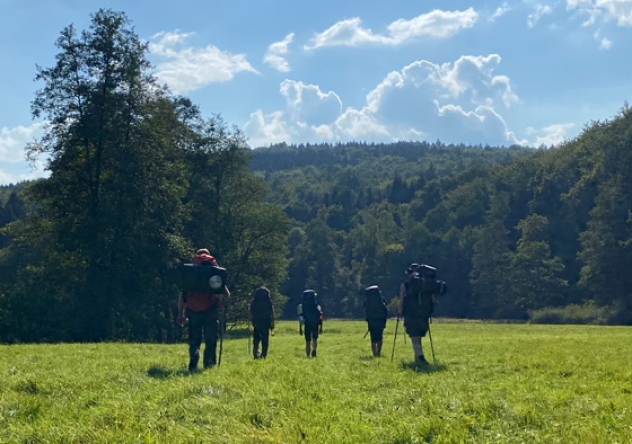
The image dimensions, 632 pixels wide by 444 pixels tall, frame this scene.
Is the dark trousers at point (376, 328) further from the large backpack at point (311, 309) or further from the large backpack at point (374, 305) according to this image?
the large backpack at point (311, 309)

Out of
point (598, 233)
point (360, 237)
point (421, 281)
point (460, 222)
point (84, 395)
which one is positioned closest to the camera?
point (84, 395)

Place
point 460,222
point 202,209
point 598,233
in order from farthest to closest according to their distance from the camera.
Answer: point 460,222, point 598,233, point 202,209

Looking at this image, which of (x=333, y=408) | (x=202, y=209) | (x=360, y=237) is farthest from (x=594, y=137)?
(x=333, y=408)

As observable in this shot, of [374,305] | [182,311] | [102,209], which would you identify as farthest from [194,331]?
[102,209]

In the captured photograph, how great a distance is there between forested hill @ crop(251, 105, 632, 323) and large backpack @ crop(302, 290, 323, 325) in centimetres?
5249

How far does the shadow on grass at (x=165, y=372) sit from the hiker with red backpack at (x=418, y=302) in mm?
5184

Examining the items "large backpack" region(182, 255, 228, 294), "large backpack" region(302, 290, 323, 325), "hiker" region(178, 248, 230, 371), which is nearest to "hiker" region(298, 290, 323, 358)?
"large backpack" region(302, 290, 323, 325)

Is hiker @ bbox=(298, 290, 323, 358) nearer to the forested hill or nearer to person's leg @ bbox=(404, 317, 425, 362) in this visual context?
person's leg @ bbox=(404, 317, 425, 362)

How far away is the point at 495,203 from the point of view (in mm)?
133500

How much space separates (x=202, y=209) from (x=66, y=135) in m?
14.1

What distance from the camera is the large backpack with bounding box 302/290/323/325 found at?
62.7ft

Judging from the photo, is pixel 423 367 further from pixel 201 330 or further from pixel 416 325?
pixel 201 330

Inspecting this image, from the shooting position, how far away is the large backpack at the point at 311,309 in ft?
62.7

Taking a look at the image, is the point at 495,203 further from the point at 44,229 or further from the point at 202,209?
the point at 44,229
